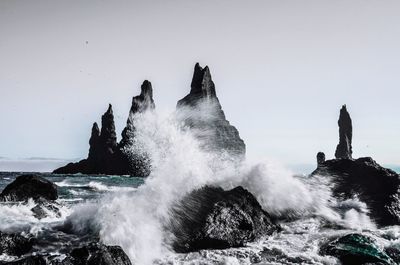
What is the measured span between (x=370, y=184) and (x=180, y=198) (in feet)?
25.6

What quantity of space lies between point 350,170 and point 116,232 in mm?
10343

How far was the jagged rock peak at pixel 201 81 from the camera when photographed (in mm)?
111875

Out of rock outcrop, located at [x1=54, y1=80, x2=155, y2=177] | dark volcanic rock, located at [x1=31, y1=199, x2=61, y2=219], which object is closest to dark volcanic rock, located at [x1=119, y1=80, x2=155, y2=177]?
rock outcrop, located at [x1=54, y1=80, x2=155, y2=177]

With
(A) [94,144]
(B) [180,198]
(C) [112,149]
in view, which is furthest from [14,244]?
(A) [94,144]

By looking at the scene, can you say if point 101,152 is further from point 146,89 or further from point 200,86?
point 200,86

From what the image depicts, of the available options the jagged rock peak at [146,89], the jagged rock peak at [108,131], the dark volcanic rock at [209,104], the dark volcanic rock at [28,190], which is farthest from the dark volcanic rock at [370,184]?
the jagged rock peak at [108,131]

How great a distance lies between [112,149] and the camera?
400 feet

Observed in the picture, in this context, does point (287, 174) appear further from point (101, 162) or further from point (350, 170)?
point (101, 162)

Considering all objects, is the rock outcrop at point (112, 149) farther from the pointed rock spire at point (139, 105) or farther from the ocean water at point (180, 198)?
the ocean water at point (180, 198)

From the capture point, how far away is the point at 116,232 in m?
8.42

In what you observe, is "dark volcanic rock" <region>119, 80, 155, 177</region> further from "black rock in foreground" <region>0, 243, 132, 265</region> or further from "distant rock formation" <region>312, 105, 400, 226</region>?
"black rock in foreground" <region>0, 243, 132, 265</region>

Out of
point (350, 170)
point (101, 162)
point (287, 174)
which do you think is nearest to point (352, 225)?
point (287, 174)

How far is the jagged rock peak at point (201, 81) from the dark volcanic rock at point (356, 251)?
103270mm

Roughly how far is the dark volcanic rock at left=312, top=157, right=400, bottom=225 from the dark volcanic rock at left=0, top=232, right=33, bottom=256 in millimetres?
10089
